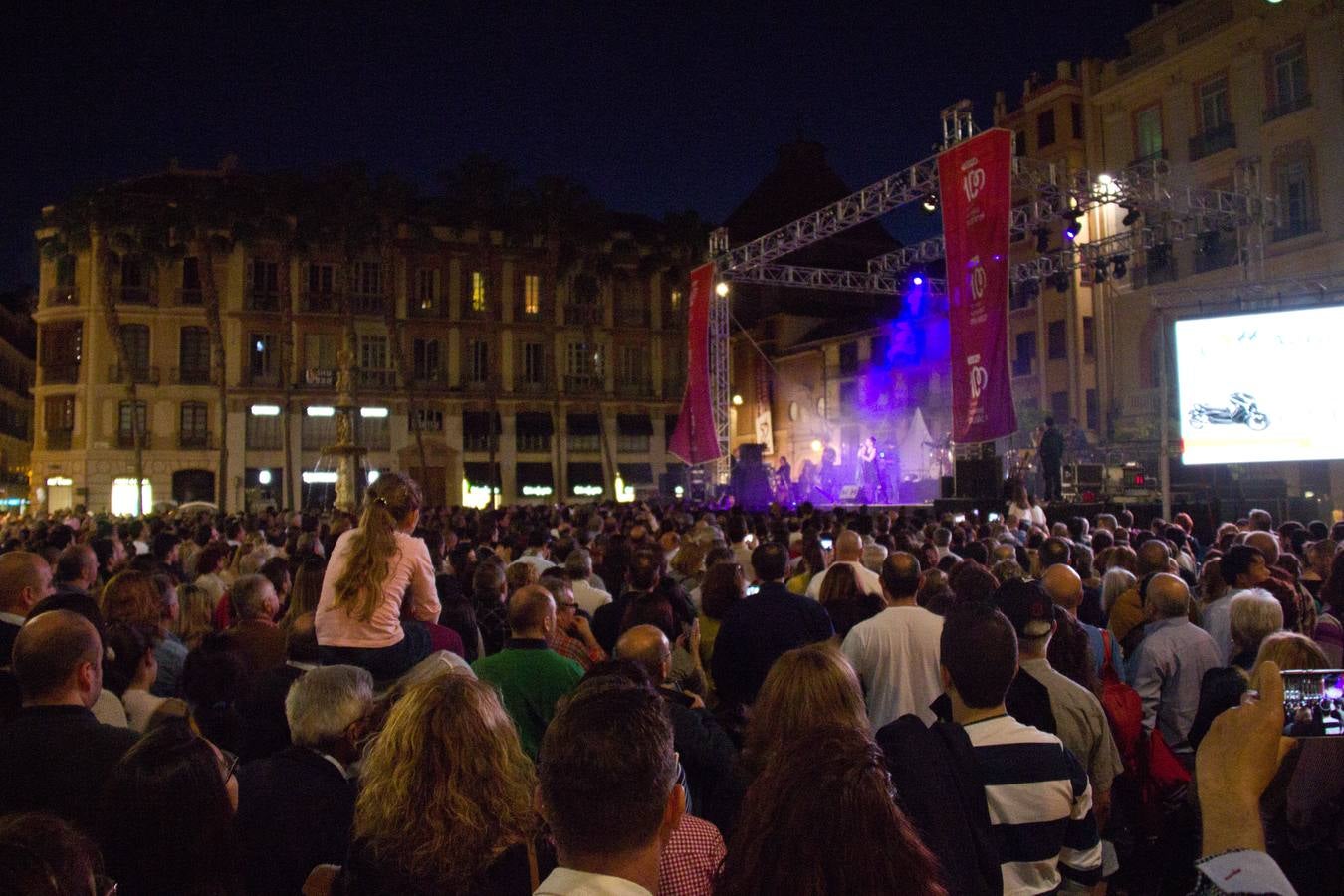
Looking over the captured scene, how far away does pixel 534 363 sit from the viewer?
4950cm

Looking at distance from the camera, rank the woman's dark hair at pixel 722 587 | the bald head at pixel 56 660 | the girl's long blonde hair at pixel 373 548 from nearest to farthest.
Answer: the bald head at pixel 56 660, the girl's long blonde hair at pixel 373 548, the woman's dark hair at pixel 722 587

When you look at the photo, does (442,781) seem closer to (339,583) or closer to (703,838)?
(703,838)

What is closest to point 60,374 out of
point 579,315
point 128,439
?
point 128,439

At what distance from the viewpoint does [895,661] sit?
16.5 ft

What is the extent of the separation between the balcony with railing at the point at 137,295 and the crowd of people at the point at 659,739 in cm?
4282

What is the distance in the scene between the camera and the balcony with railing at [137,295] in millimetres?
43875

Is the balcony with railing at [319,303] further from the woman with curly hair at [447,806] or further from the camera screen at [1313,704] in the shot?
the camera screen at [1313,704]

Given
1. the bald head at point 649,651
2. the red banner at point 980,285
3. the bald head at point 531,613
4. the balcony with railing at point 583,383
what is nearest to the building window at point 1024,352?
the red banner at point 980,285

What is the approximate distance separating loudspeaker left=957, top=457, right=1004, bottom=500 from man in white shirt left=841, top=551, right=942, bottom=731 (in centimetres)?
1242

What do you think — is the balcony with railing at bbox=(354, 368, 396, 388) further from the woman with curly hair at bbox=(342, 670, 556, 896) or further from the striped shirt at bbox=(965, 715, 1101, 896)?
the striped shirt at bbox=(965, 715, 1101, 896)

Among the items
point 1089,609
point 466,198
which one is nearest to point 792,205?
point 466,198

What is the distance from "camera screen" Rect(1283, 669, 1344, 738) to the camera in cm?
192

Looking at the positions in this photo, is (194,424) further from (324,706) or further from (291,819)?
(291,819)

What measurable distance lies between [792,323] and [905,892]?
46.8 m
